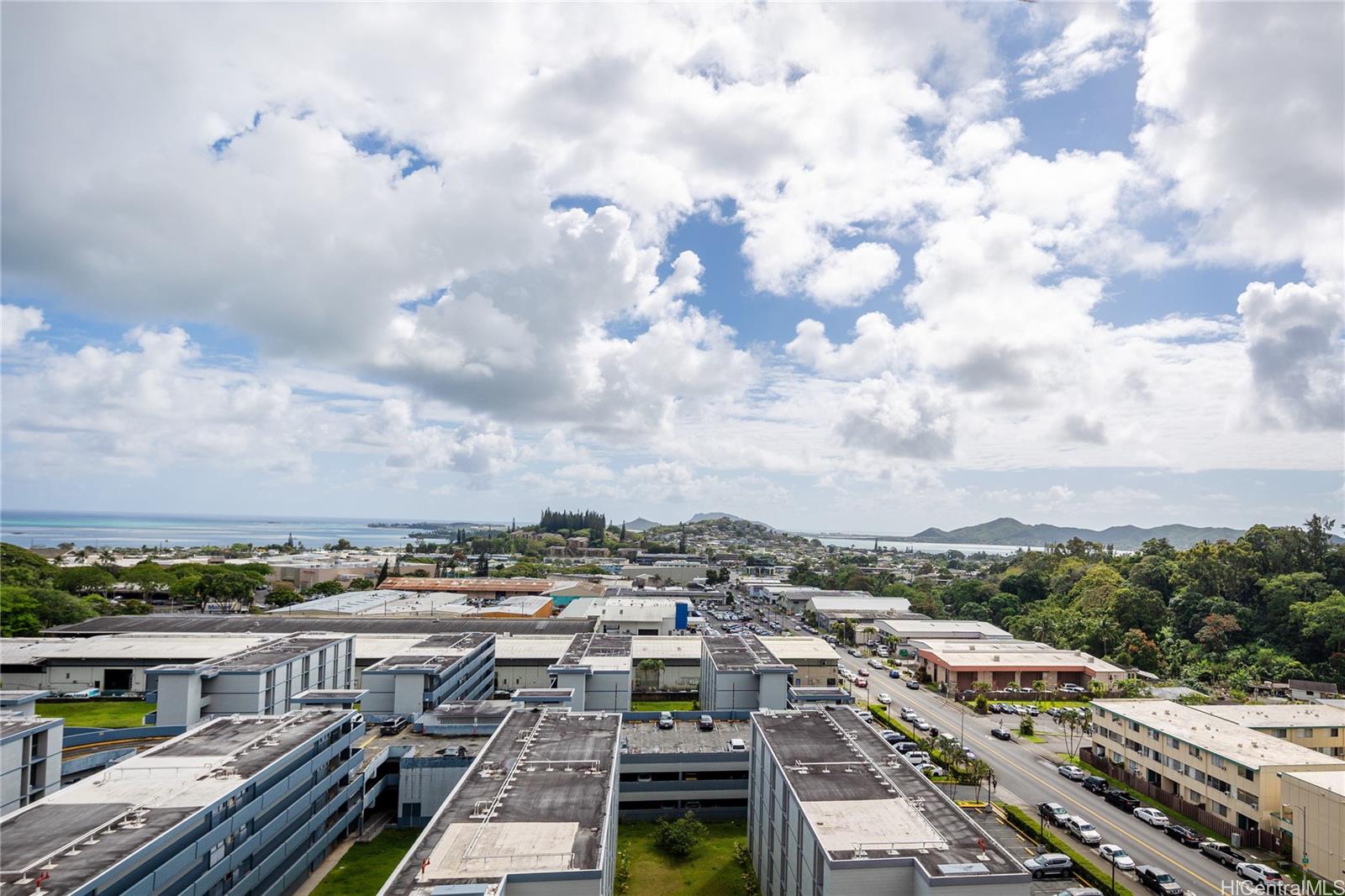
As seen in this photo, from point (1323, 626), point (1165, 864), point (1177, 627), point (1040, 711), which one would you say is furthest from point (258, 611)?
point (1323, 626)

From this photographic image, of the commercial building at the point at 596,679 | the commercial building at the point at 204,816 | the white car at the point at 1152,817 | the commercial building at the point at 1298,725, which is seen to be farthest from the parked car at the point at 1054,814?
the commercial building at the point at 204,816

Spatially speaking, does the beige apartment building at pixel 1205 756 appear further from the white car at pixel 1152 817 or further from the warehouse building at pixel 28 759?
the warehouse building at pixel 28 759

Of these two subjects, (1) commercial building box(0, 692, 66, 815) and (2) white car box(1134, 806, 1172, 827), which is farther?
(2) white car box(1134, 806, 1172, 827)

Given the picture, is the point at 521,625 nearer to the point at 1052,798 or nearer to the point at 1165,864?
the point at 1052,798

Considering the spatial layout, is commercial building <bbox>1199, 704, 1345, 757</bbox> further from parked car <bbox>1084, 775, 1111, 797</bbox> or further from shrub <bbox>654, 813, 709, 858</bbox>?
shrub <bbox>654, 813, 709, 858</bbox>

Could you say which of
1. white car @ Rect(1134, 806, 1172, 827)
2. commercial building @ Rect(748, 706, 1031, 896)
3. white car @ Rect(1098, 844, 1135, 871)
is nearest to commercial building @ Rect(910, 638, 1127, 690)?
white car @ Rect(1134, 806, 1172, 827)

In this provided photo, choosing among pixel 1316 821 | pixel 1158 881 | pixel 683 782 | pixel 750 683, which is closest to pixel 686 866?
pixel 683 782
